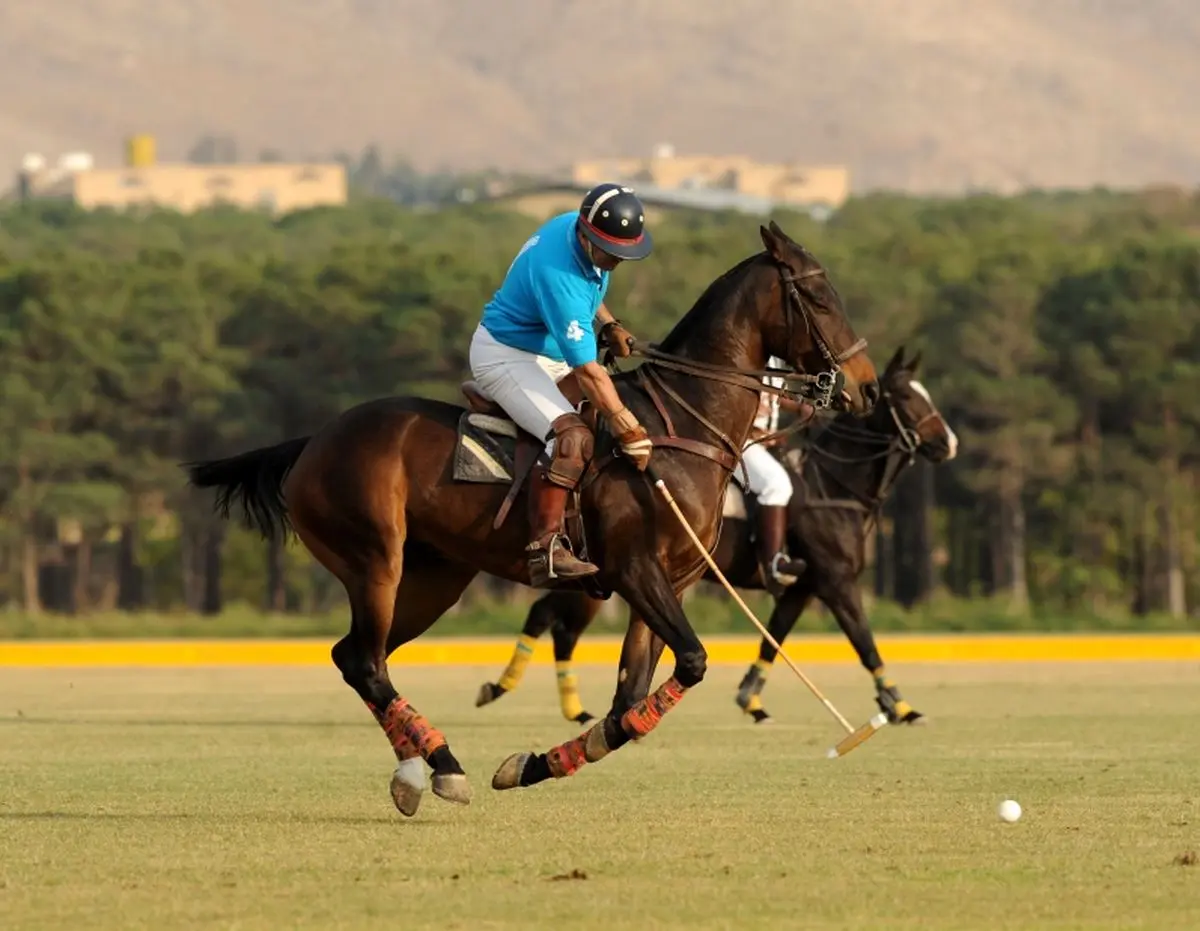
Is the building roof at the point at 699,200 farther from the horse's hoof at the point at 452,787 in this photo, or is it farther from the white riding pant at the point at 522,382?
the horse's hoof at the point at 452,787

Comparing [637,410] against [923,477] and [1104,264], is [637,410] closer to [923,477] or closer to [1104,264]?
[923,477]

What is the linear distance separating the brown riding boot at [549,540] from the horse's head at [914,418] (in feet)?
26.9

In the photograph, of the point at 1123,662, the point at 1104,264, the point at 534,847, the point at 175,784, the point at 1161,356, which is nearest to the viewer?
the point at 534,847

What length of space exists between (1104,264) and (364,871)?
196ft

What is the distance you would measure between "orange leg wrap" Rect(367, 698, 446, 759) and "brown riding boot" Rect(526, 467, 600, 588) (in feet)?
2.51

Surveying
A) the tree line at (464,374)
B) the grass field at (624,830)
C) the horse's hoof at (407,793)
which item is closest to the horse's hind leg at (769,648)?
the grass field at (624,830)

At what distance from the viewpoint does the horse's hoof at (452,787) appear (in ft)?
36.2

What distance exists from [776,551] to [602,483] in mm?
7150

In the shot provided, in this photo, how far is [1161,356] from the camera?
59.8 metres

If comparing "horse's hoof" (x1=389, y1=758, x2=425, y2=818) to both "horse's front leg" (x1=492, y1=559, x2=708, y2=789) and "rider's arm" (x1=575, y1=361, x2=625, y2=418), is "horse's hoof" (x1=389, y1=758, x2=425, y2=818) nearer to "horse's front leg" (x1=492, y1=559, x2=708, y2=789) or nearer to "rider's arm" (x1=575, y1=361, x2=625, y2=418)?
"horse's front leg" (x1=492, y1=559, x2=708, y2=789)

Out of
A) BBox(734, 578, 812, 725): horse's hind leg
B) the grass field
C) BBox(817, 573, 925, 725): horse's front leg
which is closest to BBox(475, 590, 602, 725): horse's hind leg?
the grass field

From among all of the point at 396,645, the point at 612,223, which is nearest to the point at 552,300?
the point at 612,223

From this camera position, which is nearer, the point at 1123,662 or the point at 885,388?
the point at 885,388

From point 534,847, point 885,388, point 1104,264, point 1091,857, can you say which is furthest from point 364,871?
point 1104,264
